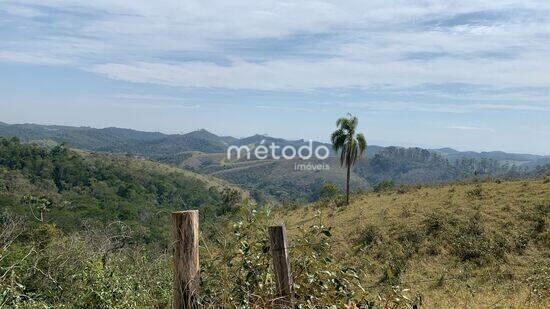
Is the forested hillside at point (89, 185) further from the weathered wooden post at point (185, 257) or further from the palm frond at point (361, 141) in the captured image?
the weathered wooden post at point (185, 257)

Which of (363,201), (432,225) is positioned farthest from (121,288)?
(363,201)

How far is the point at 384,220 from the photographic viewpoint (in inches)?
741

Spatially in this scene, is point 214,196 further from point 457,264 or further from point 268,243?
point 268,243

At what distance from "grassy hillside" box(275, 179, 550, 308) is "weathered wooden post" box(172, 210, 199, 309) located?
6655 mm

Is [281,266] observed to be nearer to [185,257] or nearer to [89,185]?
[185,257]

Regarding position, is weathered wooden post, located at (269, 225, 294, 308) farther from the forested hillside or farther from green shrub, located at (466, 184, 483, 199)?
the forested hillside

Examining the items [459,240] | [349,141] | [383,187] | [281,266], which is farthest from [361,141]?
[281,266]

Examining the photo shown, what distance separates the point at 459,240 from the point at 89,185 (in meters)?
79.9

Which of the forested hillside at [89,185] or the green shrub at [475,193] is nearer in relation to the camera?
the green shrub at [475,193]

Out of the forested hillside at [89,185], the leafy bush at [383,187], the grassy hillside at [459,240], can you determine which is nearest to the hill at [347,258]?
the grassy hillside at [459,240]

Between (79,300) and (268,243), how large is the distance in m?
1.83

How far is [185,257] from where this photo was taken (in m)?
3.02

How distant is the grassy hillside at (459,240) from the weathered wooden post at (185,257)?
665cm

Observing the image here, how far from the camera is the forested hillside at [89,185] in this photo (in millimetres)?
59438
